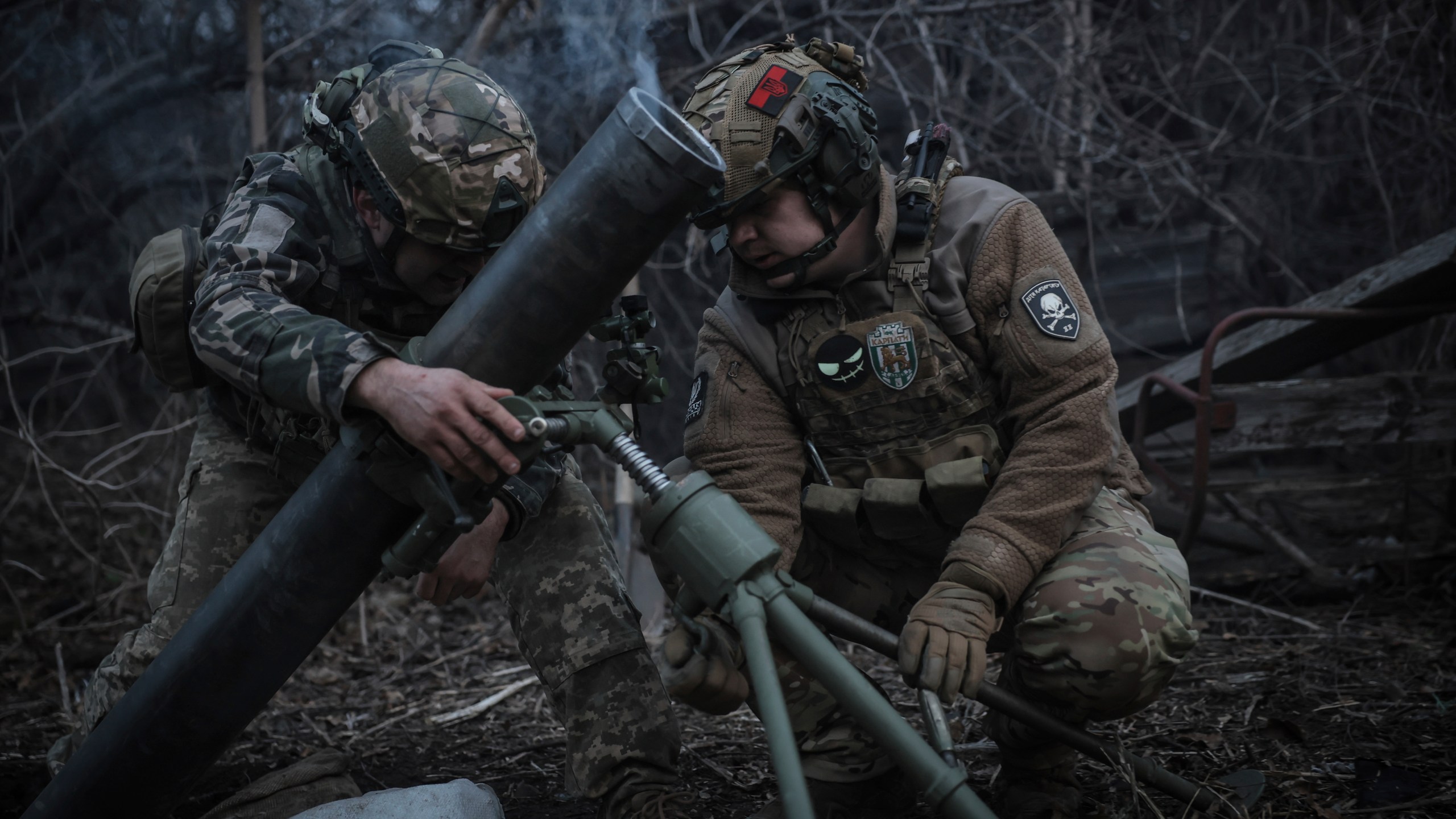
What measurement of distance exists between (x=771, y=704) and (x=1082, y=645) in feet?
2.73

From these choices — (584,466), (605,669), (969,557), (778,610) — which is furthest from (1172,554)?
(584,466)

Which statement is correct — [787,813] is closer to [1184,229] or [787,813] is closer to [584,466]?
[584,466]

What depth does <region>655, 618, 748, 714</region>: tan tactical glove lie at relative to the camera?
225cm

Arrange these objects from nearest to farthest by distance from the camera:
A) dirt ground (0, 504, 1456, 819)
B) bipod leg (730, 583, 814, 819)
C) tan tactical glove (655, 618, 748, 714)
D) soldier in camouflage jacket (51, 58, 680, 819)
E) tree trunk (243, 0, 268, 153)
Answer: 1. bipod leg (730, 583, 814, 819)
2. tan tactical glove (655, 618, 748, 714)
3. soldier in camouflage jacket (51, 58, 680, 819)
4. dirt ground (0, 504, 1456, 819)
5. tree trunk (243, 0, 268, 153)

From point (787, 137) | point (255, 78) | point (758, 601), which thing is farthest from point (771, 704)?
point (255, 78)

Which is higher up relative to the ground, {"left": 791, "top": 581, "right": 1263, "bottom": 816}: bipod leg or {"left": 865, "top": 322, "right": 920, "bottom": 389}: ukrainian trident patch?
{"left": 865, "top": 322, "right": 920, "bottom": 389}: ukrainian trident patch

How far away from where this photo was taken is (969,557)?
2316mm

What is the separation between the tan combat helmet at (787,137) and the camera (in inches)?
95.4

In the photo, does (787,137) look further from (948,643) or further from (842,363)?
(948,643)

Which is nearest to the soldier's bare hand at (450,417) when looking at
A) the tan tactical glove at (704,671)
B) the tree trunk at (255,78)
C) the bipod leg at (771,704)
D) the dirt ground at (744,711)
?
the bipod leg at (771,704)

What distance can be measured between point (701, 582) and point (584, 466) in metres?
4.57

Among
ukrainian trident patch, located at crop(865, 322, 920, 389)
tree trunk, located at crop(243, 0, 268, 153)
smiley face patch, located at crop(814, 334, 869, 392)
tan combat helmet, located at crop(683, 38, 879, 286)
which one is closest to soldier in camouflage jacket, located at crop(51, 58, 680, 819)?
tan combat helmet, located at crop(683, 38, 879, 286)

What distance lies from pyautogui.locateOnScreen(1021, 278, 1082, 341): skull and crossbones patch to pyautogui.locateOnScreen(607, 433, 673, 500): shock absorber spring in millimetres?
994

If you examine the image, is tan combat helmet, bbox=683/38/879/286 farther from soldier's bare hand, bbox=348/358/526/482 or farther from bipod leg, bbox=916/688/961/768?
bipod leg, bbox=916/688/961/768
